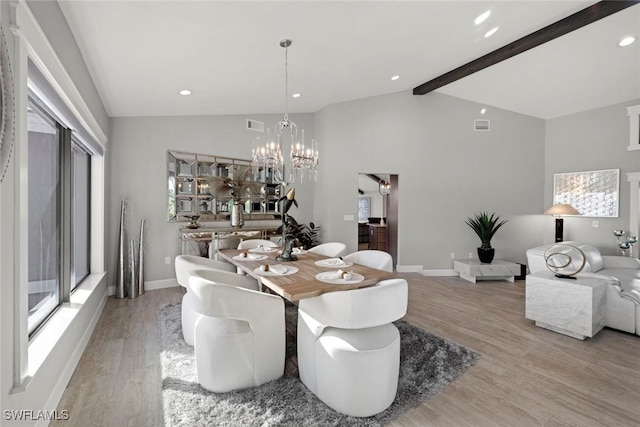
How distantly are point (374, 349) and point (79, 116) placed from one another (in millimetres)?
2790

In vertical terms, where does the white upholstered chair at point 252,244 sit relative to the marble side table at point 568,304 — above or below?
above

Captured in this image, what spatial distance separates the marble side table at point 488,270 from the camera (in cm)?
521

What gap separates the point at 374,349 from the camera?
177cm

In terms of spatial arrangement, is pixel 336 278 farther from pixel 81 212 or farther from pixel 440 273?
pixel 440 273

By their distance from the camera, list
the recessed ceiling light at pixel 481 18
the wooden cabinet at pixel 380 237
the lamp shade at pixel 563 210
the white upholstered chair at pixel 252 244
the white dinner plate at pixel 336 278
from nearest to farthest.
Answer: the white dinner plate at pixel 336 278, the recessed ceiling light at pixel 481 18, the white upholstered chair at pixel 252 244, the lamp shade at pixel 563 210, the wooden cabinet at pixel 380 237

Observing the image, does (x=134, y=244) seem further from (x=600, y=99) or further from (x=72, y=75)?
(x=600, y=99)

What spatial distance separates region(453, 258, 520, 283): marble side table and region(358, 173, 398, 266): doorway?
123 centimetres

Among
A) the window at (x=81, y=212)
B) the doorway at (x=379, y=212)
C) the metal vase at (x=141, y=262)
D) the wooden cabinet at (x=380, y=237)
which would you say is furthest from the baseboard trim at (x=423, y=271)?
the window at (x=81, y=212)

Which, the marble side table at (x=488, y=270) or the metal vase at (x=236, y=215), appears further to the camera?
the marble side table at (x=488, y=270)

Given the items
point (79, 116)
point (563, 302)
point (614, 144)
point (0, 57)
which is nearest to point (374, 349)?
point (0, 57)

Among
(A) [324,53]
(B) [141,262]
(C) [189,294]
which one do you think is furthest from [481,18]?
(B) [141,262]

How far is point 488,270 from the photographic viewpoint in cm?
523

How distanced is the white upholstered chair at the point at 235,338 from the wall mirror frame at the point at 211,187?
3024mm

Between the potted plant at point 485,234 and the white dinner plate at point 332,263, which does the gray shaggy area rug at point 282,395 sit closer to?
the white dinner plate at point 332,263
